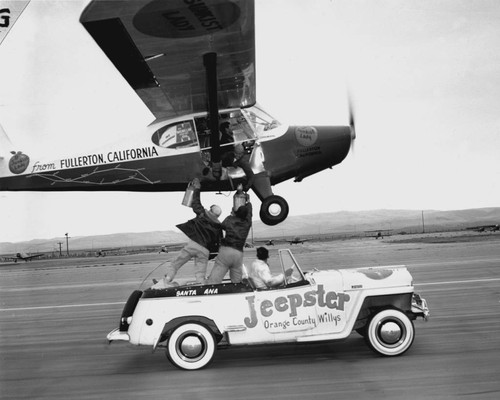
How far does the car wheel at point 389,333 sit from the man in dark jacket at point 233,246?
5.64 ft

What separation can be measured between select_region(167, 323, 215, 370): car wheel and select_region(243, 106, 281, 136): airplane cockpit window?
458 centimetres

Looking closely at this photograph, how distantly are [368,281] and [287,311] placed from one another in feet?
3.28

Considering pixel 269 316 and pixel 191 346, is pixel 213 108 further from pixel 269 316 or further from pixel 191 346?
pixel 191 346

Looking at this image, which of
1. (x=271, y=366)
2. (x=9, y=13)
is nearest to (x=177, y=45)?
(x=9, y=13)

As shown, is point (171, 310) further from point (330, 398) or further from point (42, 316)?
point (42, 316)

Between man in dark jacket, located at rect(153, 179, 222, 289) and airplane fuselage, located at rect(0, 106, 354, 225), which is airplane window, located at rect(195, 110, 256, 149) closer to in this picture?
airplane fuselage, located at rect(0, 106, 354, 225)

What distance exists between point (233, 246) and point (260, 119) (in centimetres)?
381

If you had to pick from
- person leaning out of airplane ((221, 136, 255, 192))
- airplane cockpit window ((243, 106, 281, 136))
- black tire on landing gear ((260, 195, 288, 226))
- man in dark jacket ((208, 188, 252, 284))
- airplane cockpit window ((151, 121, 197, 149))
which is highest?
airplane cockpit window ((243, 106, 281, 136))

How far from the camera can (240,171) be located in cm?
949

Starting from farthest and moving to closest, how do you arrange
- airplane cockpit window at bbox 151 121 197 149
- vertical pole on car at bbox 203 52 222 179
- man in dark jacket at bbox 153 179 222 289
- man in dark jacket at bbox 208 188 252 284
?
airplane cockpit window at bbox 151 121 197 149
vertical pole on car at bbox 203 52 222 179
man in dark jacket at bbox 153 179 222 289
man in dark jacket at bbox 208 188 252 284

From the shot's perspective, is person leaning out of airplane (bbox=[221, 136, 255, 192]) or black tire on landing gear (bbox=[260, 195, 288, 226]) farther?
person leaning out of airplane (bbox=[221, 136, 255, 192])

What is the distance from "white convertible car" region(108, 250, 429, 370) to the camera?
6266 millimetres

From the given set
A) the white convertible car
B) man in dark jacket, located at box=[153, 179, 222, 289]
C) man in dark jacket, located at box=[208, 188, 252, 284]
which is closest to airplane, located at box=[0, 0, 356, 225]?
man in dark jacket, located at box=[153, 179, 222, 289]

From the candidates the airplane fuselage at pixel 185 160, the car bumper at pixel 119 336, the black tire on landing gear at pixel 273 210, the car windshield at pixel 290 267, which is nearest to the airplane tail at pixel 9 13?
the car bumper at pixel 119 336
